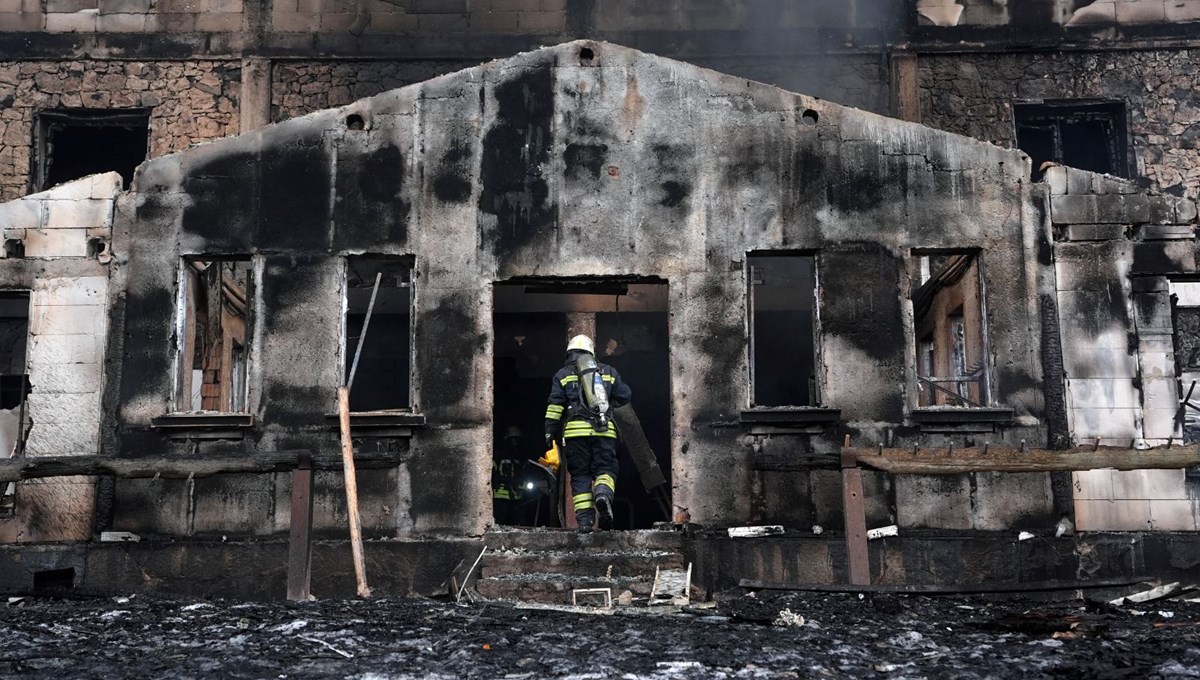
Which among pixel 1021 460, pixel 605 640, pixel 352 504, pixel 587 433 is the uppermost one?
pixel 587 433

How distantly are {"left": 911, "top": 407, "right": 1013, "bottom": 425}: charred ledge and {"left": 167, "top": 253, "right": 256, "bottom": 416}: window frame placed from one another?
6.32 metres

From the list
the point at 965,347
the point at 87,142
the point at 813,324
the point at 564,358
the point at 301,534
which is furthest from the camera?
the point at 87,142

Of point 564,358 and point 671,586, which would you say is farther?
point 564,358

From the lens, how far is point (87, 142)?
19.9 meters

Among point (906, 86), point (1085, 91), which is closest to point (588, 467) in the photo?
point (906, 86)

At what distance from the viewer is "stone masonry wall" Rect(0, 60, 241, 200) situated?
1925 centimetres

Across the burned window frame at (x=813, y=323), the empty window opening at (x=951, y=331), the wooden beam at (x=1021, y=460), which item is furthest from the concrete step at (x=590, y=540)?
the empty window opening at (x=951, y=331)

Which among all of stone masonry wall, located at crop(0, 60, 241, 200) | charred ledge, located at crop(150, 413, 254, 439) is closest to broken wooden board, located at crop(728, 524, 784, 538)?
charred ledge, located at crop(150, 413, 254, 439)

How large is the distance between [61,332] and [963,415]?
868 cm

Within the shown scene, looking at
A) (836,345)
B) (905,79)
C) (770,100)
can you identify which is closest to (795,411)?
(836,345)

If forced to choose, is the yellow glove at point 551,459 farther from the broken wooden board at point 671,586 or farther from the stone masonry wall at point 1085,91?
the stone masonry wall at point 1085,91

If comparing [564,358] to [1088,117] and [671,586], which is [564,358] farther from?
[1088,117]

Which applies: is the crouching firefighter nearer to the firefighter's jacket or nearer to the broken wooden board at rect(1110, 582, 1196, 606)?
the firefighter's jacket

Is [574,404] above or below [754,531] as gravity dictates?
above
